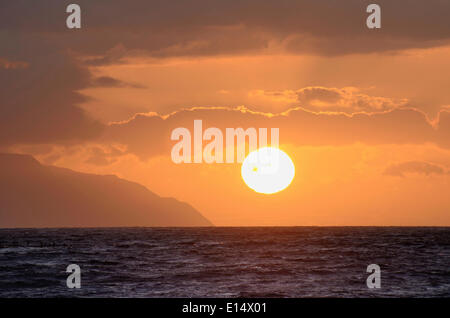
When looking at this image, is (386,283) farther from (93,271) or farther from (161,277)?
(93,271)

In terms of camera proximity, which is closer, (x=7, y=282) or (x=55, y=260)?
(x=7, y=282)

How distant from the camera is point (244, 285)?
38.5 meters

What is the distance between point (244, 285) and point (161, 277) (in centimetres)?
776

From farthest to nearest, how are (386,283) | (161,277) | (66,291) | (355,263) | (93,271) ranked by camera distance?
(355,263) → (93,271) → (161,277) → (386,283) → (66,291)
